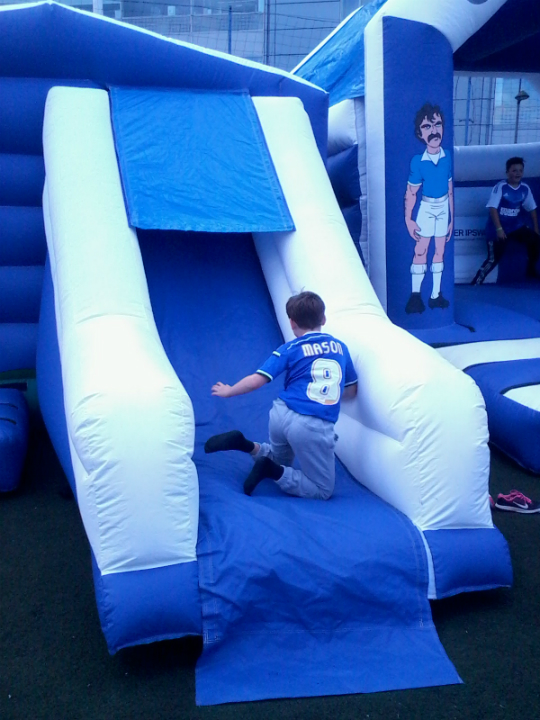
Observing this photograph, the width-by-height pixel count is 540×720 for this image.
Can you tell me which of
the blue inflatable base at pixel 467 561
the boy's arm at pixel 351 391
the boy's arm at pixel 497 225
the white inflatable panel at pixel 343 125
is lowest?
the blue inflatable base at pixel 467 561

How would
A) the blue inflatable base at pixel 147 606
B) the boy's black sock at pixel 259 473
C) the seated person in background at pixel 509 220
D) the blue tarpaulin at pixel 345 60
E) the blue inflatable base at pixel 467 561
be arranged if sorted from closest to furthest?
1. the blue inflatable base at pixel 147 606
2. the blue inflatable base at pixel 467 561
3. the boy's black sock at pixel 259 473
4. the blue tarpaulin at pixel 345 60
5. the seated person in background at pixel 509 220

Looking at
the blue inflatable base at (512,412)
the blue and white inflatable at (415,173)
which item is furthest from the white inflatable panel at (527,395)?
the blue and white inflatable at (415,173)

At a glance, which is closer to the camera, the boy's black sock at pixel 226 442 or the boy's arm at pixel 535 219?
the boy's black sock at pixel 226 442

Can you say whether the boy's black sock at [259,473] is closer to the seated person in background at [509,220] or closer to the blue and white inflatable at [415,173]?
the blue and white inflatable at [415,173]

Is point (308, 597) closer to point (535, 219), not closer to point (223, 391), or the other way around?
point (223, 391)

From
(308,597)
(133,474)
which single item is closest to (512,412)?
Result: (308,597)

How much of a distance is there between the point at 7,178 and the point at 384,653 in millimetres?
2768

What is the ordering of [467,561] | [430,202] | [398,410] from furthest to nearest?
[430,202] → [398,410] → [467,561]

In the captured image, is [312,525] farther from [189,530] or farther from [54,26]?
[54,26]

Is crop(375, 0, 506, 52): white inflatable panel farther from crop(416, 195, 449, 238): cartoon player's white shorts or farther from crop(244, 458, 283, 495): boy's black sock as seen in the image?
crop(244, 458, 283, 495): boy's black sock

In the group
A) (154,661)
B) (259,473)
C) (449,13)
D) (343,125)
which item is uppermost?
(449,13)

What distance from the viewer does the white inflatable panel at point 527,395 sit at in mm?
3180

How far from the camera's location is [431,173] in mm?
4059

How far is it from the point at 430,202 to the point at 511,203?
1.83m
